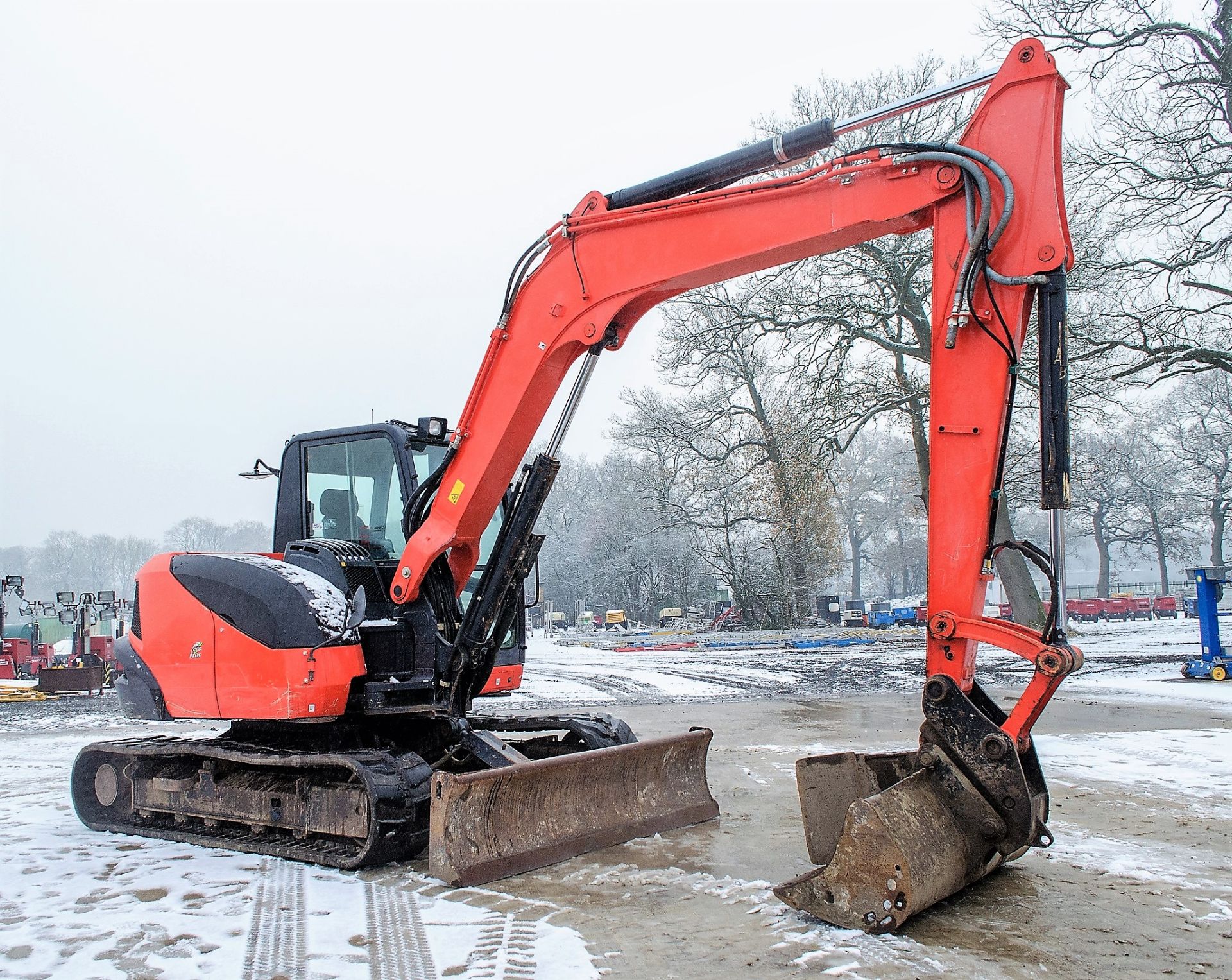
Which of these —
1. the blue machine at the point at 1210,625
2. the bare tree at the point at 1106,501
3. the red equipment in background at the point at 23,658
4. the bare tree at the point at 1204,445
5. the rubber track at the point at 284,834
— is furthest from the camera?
the bare tree at the point at 1204,445

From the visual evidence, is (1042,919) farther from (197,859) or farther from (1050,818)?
(197,859)

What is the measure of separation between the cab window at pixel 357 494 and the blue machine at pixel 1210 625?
41.1 ft

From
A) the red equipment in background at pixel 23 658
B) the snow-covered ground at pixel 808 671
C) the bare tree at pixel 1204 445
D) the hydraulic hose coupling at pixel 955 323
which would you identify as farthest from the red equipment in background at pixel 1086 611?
the hydraulic hose coupling at pixel 955 323

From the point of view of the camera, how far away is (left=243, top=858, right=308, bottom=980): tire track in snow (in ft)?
12.9

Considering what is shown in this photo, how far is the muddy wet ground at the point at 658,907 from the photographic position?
3.91 meters

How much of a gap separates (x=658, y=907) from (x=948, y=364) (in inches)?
114

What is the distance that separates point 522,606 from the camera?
6.55 m

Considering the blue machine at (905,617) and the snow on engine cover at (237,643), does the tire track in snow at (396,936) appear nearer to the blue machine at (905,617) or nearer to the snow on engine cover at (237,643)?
the snow on engine cover at (237,643)

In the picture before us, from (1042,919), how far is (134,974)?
149 inches

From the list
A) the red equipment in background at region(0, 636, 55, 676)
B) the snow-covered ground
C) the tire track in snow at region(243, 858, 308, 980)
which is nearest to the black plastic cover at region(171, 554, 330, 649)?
the tire track in snow at region(243, 858, 308, 980)

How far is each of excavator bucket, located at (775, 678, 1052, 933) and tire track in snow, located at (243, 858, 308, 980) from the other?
6.87ft

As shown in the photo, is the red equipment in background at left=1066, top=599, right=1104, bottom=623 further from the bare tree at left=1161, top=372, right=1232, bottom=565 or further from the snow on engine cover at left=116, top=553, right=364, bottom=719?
the snow on engine cover at left=116, top=553, right=364, bottom=719

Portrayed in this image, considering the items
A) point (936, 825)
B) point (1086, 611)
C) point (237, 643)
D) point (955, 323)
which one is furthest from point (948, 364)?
point (1086, 611)

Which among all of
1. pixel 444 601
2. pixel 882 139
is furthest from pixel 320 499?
pixel 882 139
